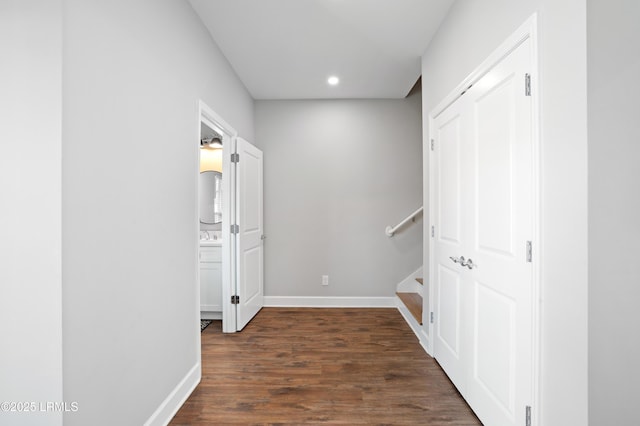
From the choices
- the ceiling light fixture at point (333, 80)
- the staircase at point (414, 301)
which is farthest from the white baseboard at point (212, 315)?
the ceiling light fixture at point (333, 80)

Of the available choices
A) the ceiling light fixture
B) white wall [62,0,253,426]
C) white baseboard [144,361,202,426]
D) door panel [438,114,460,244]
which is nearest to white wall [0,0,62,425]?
white wall [62,0,253,426]

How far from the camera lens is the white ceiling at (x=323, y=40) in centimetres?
233

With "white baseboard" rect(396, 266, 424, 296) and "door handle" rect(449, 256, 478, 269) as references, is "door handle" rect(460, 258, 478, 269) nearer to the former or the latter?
"door handle" rect(449, 256, 478, 269)

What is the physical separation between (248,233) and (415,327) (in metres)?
2.00

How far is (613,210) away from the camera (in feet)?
3.55

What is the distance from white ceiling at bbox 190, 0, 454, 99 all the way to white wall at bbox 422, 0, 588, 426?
1150 millimetres

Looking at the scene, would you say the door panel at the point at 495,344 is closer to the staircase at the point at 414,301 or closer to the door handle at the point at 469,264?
the door handle at the point at 469,264

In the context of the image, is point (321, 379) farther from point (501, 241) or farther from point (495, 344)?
point (501, 241)

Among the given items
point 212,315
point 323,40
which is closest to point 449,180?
point 323,40

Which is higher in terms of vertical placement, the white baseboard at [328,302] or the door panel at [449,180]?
the door panel at [449,180]

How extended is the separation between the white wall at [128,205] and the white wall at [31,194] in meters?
0.04

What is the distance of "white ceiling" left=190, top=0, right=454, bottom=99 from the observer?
2326 millimetres

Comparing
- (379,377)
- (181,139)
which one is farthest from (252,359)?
(181,139)

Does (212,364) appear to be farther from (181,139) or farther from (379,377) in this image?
(181,139)
